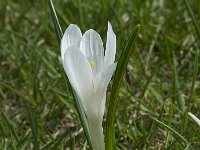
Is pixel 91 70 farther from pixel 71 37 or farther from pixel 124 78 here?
pixel 124 78

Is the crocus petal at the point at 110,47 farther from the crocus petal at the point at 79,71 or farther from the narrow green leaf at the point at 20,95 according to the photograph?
the narrow green leaf at the point at 20,95

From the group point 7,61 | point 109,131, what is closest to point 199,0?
point 109,131

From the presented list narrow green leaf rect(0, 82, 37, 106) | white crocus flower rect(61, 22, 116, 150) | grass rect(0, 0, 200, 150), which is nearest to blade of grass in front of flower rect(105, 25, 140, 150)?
white crocus flower rect(61, 22, 116, 150)

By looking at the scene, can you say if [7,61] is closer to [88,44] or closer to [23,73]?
[23,73]

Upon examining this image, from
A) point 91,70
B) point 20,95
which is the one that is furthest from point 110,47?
point 20,95

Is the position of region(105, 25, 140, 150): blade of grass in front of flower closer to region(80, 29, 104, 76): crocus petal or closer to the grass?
region(80, 29, 104, 76): crocus petal
